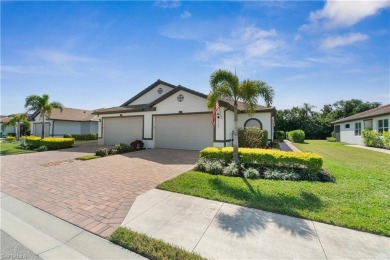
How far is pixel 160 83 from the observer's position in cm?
1927

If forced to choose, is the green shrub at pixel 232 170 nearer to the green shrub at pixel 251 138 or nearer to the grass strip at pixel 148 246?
the grass strip at pixel 148 246

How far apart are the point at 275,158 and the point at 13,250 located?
7456mm

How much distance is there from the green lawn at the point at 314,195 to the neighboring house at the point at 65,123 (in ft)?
81.9

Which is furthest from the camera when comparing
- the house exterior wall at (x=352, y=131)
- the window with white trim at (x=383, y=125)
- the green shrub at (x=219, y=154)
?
the house exterior wall at (x=352, y=131)

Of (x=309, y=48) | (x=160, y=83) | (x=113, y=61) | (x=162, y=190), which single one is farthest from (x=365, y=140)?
(x=113, y=61)

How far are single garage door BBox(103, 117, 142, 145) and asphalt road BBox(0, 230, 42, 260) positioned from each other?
13.4 meters

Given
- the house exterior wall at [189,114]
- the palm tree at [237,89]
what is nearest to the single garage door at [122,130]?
the house exterior wall at [189,114]

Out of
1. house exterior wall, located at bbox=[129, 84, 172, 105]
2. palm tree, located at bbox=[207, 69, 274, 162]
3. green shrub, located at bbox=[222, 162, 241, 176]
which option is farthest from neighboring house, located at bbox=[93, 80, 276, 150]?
green shrub, located at bbox=[222, 162, 241, 176]

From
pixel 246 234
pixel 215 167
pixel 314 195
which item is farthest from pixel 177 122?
pixel 246 234

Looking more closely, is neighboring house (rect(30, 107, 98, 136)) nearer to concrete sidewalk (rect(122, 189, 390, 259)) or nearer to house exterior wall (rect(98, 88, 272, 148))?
house exterior wall (rect(98, 88, 272, 148))

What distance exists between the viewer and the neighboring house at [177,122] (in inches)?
540

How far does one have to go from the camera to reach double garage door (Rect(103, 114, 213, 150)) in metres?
14.2

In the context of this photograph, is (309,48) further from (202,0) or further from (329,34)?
(202,0)

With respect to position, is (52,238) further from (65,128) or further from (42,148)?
(65,128)
